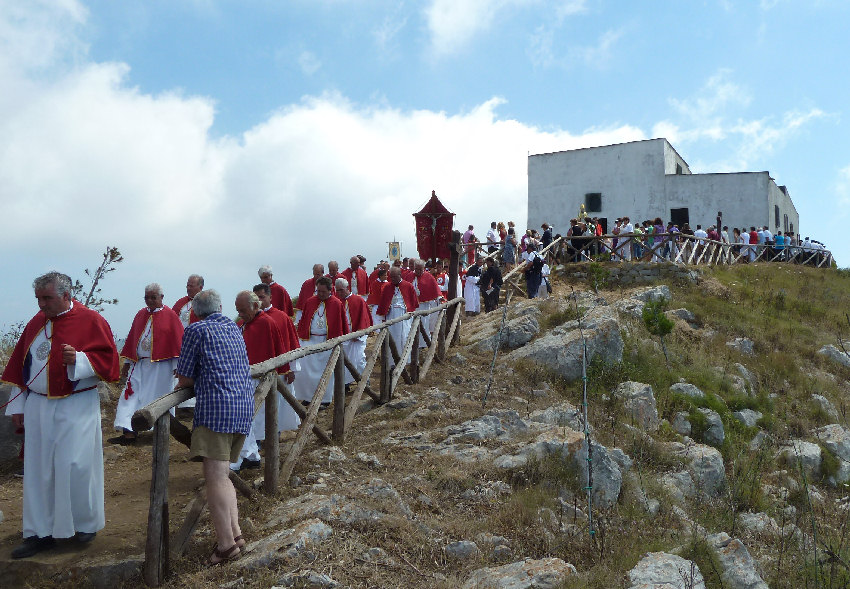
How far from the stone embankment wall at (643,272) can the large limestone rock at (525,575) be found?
17.0 m

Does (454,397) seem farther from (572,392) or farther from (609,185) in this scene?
(609,185)

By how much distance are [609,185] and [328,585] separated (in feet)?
103

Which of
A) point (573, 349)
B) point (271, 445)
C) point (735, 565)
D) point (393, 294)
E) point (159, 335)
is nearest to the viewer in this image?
point (735, 565)

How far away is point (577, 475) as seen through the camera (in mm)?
7043

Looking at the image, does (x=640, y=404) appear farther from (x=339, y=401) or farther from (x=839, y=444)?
(x=339, y=401)

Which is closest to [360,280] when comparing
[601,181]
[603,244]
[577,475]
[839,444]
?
[577,475]

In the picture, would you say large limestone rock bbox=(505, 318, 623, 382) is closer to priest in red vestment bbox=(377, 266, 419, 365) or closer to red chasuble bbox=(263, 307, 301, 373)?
priest in red vestment bbox=(377, 266, 419, 365)

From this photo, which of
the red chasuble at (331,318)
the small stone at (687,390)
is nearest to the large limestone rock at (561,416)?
the red chasuble at (331,318)

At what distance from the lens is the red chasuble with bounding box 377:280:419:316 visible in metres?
12.4

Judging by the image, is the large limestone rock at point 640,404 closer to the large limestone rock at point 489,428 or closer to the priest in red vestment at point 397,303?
the large limestone rock at point 489,428

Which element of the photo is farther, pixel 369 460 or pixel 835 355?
pixel 835 355

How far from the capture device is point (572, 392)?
1138 centimetres

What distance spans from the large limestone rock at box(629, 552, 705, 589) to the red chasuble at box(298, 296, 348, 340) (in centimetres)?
536

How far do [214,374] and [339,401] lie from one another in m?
3.08
